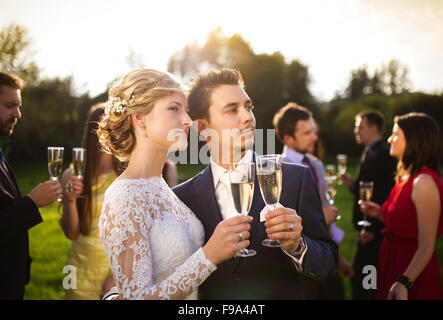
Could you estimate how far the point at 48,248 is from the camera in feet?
29.3

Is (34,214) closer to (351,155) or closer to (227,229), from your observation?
(227,229)

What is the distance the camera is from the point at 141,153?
7.48ft

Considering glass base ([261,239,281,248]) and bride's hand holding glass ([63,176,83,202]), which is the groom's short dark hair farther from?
bride's hand holding glass ([63,176,83,202])

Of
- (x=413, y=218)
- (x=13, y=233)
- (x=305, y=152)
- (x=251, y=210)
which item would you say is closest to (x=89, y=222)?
(x=13, y=233)

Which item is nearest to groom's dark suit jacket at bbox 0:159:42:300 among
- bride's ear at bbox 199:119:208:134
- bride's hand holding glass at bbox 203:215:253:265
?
bride's ear at bbox 199:119:208:134

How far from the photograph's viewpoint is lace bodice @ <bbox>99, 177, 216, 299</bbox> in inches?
70.7

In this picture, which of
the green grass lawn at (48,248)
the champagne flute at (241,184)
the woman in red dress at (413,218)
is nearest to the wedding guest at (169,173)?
the green grass lawn at (48,248)

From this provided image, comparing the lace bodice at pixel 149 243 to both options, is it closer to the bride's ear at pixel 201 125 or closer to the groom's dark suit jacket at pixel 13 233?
the bride's ear at pixel 201 125

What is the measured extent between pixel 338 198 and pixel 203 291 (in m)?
16.4

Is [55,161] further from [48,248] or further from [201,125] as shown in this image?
[48,248]

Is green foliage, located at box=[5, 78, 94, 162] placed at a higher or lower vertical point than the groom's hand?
higher

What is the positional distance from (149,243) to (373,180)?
16.2 feet

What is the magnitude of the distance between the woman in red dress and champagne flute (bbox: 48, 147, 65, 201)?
3614mm
